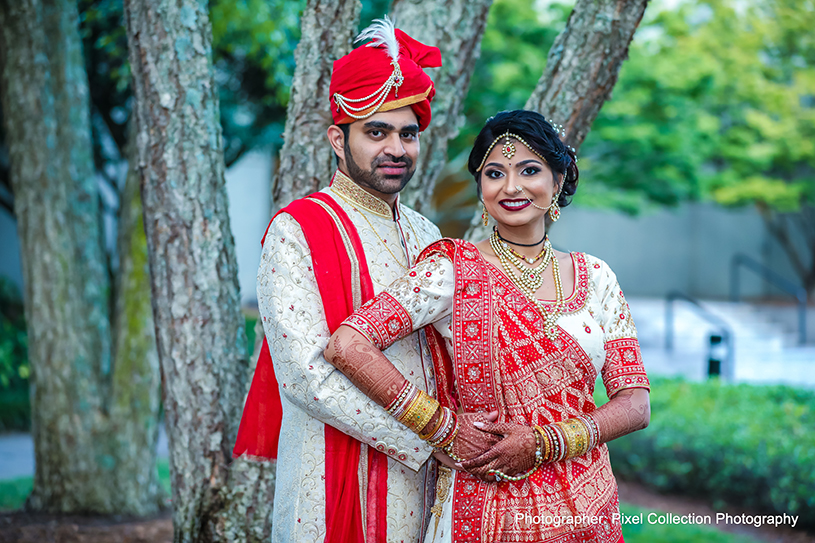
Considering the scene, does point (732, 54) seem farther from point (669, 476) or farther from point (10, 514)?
point (10, 514)

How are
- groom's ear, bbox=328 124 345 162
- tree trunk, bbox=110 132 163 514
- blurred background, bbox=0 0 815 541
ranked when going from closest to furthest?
groom's ear, bbox=328 124 345 162 → tree trunk, bbox=110 132 163 514 → blurred background, bbox=0 0 815 541

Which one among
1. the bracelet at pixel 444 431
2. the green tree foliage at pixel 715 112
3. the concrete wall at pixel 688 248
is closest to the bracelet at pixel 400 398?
the bracelet at pixel 444 431

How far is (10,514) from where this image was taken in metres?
4.83

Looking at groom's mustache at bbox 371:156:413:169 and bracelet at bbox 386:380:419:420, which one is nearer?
bracelet at bbox 386:380:419:420

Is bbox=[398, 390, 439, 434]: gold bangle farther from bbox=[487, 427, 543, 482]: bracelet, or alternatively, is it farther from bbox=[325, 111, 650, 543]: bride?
bbox=[487, 427, 543, 482]: bracelet

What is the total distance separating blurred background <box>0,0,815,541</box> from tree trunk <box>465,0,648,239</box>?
320cm

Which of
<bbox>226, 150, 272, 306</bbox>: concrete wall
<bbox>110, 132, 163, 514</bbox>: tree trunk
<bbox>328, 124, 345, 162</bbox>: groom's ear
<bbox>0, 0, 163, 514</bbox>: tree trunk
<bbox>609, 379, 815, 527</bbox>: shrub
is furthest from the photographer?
<bbox>226, 150, 272, 306</bbox>: concrete wall

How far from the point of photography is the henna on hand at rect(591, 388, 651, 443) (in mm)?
2014

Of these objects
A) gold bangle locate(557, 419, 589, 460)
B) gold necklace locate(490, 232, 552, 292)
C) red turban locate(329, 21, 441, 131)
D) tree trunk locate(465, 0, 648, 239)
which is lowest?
gold bangle locate(557, 419, 589, 460)

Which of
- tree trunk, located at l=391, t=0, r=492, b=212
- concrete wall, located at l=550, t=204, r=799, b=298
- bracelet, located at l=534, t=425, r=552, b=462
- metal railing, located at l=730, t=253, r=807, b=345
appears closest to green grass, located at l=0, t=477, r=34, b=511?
tree trunk, located at l=391, t=0, r=492, b=212

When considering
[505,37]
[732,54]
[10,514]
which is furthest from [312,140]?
[732,54]

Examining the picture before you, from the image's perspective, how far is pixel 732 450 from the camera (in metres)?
5.52

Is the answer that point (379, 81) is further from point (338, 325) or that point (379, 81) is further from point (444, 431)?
point (444, 431)

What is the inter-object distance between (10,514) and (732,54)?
45.5 ft
